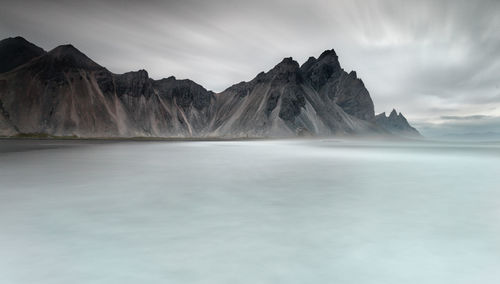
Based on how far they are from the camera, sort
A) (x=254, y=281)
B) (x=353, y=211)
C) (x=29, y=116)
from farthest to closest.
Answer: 1. (x=29, y=116)
2. (x=353, y=211)
3. (x=254, y=281)

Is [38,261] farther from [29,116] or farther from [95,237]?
[29,116]

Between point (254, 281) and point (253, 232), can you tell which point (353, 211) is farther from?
point (254, 281)

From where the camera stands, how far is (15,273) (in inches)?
228

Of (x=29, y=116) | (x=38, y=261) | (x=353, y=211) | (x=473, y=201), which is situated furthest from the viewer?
(x=29, y=116)

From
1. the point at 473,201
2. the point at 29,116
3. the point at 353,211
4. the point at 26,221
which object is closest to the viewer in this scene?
the point at 26,221

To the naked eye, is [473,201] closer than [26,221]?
No

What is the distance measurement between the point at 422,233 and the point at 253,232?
4668 mm

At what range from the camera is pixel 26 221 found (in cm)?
931

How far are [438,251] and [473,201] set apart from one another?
7799 mm

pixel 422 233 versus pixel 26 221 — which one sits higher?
pixel 422 233

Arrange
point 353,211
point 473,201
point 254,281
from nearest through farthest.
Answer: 1. point 254,281
2. point 353,211
3. point 473,201

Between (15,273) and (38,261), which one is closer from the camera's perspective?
(15,273)

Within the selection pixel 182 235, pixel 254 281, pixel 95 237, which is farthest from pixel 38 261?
pixel 254 281

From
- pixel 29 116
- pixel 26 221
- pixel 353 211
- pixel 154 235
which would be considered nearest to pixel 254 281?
pixel 154 235
